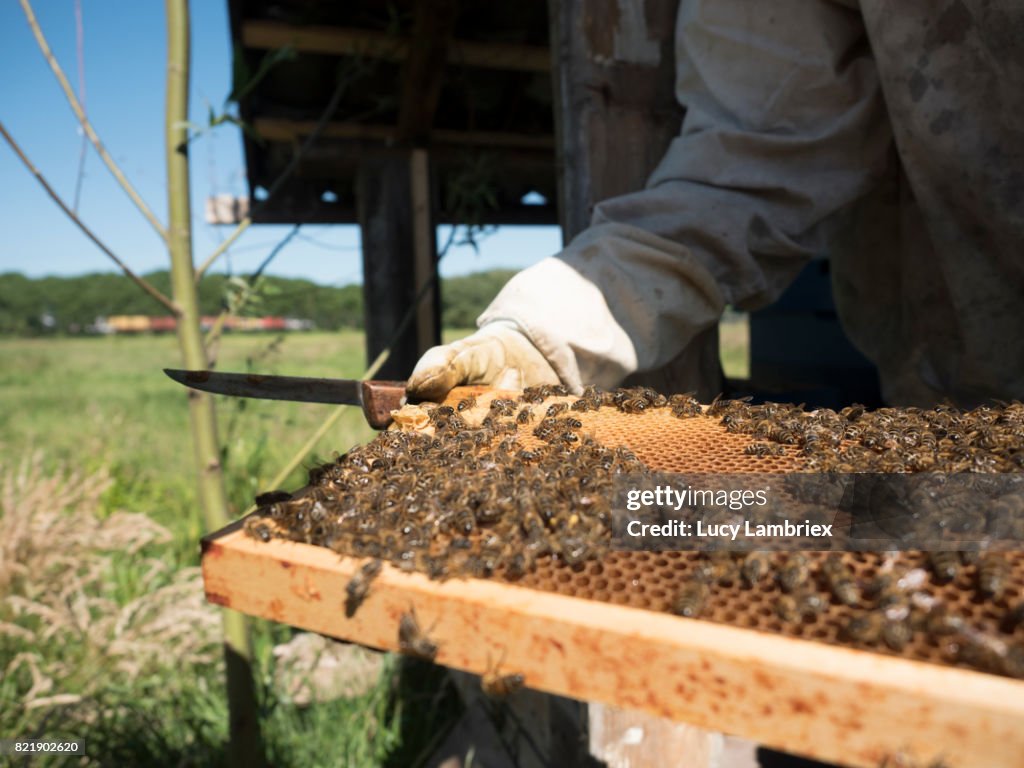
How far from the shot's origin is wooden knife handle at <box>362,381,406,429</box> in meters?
1.57

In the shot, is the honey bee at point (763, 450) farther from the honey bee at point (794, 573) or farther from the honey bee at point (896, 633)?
the honey bee at point (896, 633)

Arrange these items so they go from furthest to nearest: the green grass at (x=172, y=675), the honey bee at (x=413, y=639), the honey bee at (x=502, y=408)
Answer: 1. the green grass at (x=172, y=675)
2. the honey bee at (x=502, y=408)
3. the honey bee at (x=413, y=639)

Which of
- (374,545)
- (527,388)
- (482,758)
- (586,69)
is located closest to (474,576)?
(374,545)

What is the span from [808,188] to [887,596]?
1.83 m

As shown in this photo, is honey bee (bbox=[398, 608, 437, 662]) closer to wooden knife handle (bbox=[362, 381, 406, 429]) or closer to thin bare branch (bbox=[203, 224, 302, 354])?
wooden knife handle (bbox=[362, 381, 406, 429])

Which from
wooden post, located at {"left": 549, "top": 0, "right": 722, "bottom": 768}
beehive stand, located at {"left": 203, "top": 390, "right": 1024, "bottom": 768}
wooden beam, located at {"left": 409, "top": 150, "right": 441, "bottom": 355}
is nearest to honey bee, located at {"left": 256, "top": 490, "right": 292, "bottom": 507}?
beehive stand, located at {"left": 203, "top": 390, "right": 1024, "bottom": 768}

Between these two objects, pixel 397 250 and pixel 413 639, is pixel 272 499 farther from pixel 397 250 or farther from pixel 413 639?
pixel 397 250

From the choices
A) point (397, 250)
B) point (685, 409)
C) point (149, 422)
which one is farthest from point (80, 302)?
point (685, 409)

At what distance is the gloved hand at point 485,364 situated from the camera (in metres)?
1.66

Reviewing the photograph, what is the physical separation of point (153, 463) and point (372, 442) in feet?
23.7

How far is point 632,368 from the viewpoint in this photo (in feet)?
7.22

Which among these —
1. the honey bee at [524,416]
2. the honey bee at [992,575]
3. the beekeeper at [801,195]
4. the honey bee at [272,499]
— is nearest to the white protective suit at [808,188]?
the beekeeper at [801,195]

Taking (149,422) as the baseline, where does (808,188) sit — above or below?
above

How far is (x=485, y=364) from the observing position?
187 centimetres
